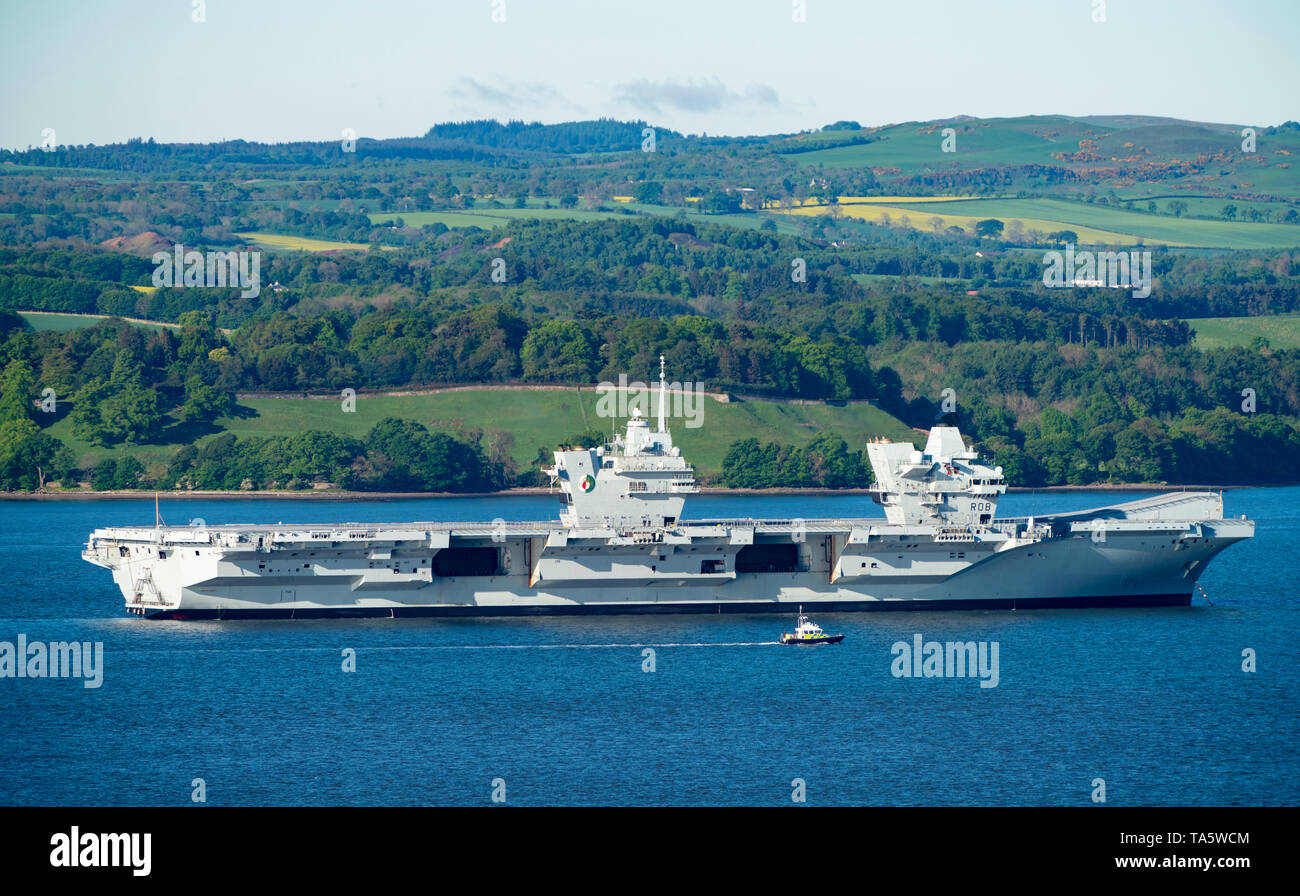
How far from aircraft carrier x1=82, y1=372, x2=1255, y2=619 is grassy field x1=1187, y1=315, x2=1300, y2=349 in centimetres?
10941

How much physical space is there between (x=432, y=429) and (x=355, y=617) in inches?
2496

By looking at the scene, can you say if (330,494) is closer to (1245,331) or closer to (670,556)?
(670,556)

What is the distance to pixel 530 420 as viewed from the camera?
117 m

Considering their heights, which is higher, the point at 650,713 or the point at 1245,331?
the point at 1245,331

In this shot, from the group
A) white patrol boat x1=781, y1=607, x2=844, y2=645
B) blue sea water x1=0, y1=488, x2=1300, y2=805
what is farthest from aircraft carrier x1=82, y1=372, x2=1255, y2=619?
white patrol boat x1=781, y1=607, x2=844, y2=645

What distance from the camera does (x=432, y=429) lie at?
11569 cm

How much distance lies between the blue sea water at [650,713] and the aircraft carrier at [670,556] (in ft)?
2.94

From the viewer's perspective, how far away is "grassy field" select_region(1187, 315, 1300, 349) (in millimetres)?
161500

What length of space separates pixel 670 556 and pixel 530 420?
63635 millimetres

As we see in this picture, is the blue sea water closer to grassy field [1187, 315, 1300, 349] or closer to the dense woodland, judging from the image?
the dense woodland

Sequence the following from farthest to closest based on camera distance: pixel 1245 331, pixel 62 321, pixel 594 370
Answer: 1. pixel 1245 331
2. pixel 62 321
3. pixel 594 370

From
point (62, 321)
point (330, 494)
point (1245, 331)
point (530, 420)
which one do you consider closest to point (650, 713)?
point (330, 494)

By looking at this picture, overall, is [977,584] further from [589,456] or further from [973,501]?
[589,456]

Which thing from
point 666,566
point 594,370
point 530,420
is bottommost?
point 666,566
